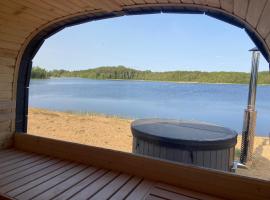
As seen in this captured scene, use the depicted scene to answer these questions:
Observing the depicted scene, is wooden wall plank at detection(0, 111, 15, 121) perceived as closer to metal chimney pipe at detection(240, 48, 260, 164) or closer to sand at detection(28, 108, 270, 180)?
sand at detection(28, 108, 270, 180)

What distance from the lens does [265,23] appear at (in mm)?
1654

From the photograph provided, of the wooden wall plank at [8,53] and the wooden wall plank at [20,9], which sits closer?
the wooden wall plank at [20,9]

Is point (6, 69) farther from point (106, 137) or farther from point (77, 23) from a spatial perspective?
point (106, 137)

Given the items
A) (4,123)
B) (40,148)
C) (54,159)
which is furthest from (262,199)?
(4,123)

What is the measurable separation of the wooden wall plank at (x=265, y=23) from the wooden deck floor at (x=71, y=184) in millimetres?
1364

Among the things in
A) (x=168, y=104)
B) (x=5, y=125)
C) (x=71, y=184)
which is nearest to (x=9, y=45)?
(x=5, y=125)

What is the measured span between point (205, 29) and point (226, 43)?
5.83 metres

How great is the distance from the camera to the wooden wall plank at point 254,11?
1520mm

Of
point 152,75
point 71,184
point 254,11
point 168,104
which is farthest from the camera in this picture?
point 168,104

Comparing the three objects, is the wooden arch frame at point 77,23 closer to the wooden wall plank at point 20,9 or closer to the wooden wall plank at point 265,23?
the wooden wall plank at point 265,23

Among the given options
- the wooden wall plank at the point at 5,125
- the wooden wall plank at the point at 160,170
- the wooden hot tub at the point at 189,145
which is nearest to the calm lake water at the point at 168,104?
the wooden wall plank at the point at 5,125

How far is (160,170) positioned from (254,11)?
59.7 inches

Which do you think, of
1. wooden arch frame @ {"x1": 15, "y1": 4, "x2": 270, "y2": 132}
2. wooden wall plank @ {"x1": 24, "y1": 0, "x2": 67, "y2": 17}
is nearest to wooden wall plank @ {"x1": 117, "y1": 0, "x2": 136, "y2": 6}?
wooden arch frame @ {"x1": 15, "y1": 4, "x2": 270, "y2": 132}

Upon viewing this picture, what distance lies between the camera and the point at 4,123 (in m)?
3.00
